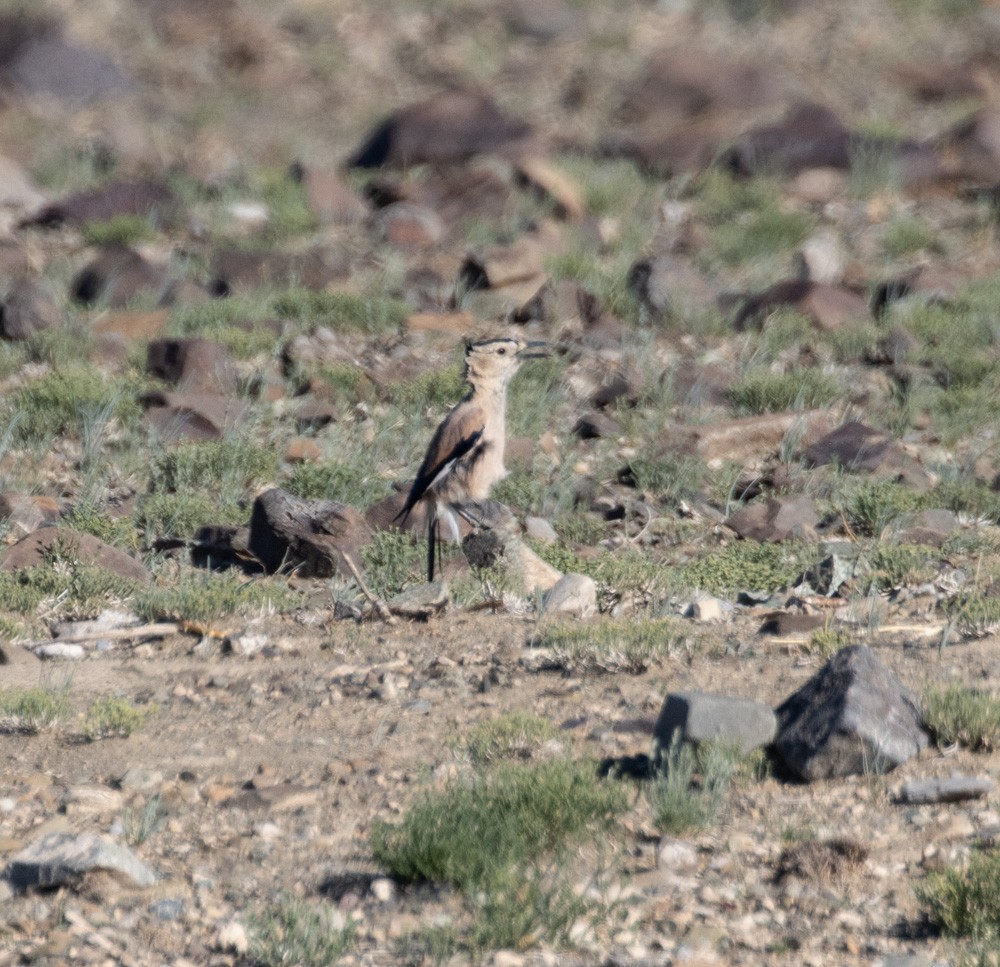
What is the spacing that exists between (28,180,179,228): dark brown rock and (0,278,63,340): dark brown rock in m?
2.37

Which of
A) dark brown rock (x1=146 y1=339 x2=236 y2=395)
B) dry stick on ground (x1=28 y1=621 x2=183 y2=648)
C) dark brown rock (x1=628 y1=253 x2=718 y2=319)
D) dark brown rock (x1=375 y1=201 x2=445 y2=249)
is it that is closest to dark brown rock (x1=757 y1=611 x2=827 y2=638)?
dry stick on ground (x1=28 y1=621 x2=183 y2=648)

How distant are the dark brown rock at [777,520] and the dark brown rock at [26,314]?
17.3 feet

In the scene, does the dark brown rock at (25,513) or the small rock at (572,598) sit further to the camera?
Answer: the dark brown rock at (25,513)

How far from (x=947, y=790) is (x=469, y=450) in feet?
11.6

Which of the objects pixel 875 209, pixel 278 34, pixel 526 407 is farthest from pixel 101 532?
pixel 278 34

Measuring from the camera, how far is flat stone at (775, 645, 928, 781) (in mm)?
4934

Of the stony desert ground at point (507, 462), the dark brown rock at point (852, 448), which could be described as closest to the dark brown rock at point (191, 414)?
the stony desert ground at point (507, 462)

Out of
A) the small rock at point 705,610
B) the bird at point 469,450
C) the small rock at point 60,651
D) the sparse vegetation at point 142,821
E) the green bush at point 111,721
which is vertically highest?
the bird at point 469,450

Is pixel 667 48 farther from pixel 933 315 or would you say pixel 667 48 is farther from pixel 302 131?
pixel 933 315

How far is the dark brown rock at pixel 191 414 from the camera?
9.84 meters

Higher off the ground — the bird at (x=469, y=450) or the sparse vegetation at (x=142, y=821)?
the bird at (x=469, y=450)

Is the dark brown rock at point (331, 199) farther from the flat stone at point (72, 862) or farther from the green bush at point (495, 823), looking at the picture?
the flat stone at point (72, 862)

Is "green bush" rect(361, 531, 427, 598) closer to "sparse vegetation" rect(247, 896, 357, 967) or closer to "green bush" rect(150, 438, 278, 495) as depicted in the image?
"green bush" rect(150, 438, 278, 495)

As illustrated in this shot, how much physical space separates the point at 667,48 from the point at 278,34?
14.5ft
